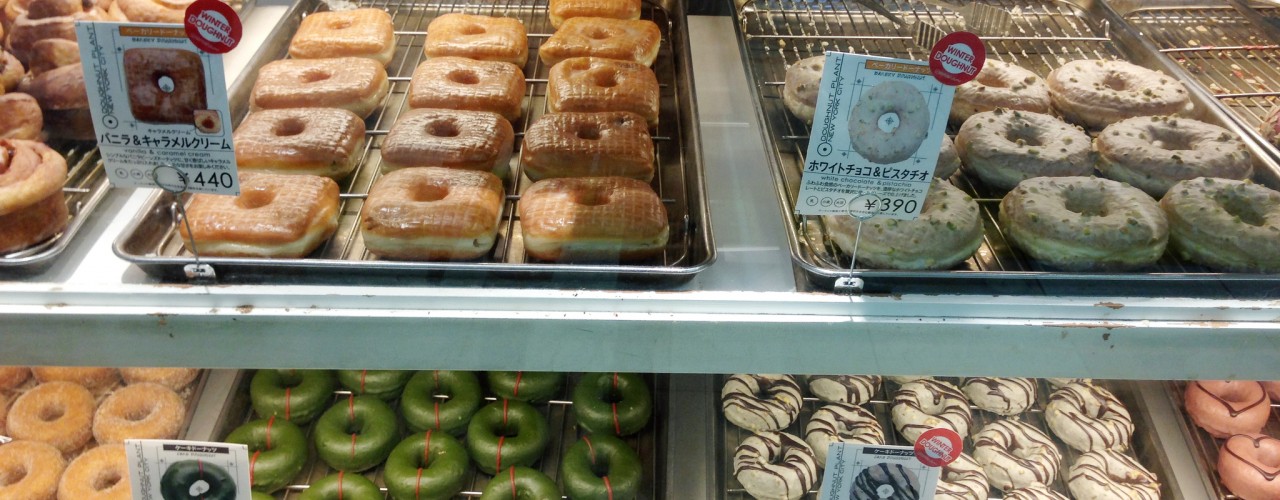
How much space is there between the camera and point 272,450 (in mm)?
1664

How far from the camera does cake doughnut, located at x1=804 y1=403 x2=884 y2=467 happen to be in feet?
5.72

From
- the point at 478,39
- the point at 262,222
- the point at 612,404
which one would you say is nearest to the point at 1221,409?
the point at 612,404

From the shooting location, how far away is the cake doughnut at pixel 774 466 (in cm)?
164

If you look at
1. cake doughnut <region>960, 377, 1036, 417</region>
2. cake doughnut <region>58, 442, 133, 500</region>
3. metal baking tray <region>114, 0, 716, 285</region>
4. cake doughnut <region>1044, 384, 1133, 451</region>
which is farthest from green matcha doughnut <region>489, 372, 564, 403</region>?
cake doughnut <region>1044, 384, 1133, 451</region>

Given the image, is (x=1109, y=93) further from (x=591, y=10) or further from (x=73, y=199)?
(x=73, y=199)

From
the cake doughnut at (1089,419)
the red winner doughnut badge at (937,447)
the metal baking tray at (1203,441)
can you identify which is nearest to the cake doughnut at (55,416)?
the red winner doughnut badge at (937,447)

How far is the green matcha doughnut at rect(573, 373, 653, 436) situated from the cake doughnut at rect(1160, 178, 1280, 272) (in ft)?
3.21

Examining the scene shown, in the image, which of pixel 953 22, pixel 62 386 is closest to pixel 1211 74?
pixel 953 22

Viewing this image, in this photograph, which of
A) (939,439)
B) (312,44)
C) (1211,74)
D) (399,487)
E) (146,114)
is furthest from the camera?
(1211,74)

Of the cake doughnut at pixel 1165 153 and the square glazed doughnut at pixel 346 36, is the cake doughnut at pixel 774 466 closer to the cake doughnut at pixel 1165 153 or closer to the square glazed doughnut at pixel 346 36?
the cake doughnut at pixel 1165 153

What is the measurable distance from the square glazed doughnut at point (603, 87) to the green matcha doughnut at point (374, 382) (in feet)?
2.21

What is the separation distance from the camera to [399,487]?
163 centimetres

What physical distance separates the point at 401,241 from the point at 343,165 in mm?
306

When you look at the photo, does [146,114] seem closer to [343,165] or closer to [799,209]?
[343,165]
